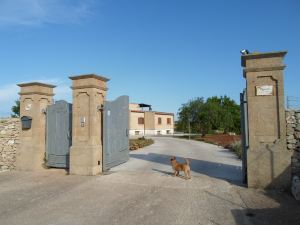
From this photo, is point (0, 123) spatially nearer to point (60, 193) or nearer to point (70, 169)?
point (70, 169)

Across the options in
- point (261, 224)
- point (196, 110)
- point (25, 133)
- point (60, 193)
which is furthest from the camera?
point (196, 110)

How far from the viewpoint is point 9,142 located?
12.1m

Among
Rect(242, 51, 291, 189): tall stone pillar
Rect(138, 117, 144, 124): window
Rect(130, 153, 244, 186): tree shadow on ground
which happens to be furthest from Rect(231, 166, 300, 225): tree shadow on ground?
Rect(138, 117, 144, 124): window

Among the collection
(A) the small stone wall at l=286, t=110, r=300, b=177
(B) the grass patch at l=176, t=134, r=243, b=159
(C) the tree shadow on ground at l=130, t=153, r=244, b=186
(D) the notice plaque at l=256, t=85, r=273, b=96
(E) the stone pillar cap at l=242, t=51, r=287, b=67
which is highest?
(E) the stone pillar cap at l=242, t=51, r=287, b=67

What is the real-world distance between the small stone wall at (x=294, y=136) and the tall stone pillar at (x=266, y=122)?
16cm

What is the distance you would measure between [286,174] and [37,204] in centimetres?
633

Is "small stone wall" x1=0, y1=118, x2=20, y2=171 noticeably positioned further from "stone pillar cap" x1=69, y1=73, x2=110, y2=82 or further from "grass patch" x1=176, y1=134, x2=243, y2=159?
"grass patch" x1=176, y1=134, x2=243, y2=159

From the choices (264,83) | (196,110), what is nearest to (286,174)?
(264,83)

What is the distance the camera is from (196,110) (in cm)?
3909

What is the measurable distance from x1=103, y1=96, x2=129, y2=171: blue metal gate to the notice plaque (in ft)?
17.2

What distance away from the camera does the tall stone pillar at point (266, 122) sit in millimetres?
8031

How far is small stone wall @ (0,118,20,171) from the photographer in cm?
1210

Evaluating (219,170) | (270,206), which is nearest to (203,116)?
(219,170)

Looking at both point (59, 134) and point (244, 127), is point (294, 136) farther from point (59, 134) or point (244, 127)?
point (59, 134)
